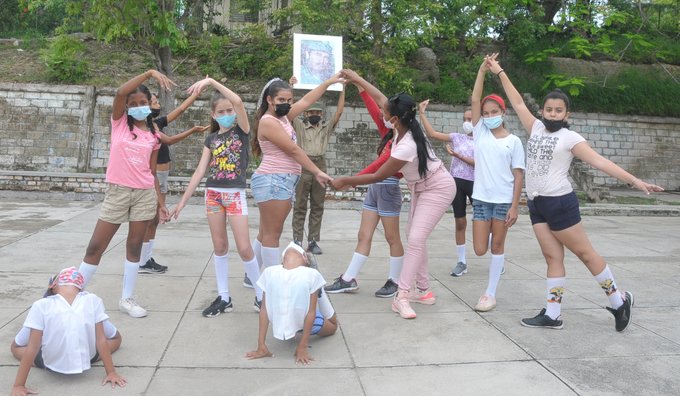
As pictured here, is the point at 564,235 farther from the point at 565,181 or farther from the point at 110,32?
the point at 110,32

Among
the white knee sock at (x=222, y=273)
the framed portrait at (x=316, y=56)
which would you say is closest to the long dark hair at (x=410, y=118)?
the white knee sock at (x=222, y=273)

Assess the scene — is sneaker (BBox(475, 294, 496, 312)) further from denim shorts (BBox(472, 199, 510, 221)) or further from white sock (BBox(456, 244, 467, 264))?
white sock (BBox(456, 244, 467, 264))

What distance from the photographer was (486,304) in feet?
16.4

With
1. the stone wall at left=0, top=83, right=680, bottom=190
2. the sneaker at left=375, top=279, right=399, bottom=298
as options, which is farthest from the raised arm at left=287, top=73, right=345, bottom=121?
the stone wall at left=0, top=83, right=680, bottom=190

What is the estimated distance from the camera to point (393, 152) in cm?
468

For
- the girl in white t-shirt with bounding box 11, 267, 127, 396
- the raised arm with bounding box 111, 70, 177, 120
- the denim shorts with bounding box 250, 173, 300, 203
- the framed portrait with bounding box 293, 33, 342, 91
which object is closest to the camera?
the girl in white t-shirt with bounding box 11, 267, 127, 396

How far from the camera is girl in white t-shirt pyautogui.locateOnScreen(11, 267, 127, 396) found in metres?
3.26

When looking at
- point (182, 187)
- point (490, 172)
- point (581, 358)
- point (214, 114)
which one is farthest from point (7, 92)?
point (581, 358)

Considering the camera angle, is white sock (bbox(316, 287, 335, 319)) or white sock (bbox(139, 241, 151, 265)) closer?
white sock (bbox(316, 287, 335, 319))

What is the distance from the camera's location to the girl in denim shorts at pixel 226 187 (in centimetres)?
468

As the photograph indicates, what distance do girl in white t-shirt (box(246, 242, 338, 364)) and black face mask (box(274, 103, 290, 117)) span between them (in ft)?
4.23

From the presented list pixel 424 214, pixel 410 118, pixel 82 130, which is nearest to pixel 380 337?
pixel 424 214

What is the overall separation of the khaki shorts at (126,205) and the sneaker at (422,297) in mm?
2381

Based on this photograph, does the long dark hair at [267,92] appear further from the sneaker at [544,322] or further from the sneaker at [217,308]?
the sneaker at [544,322]
